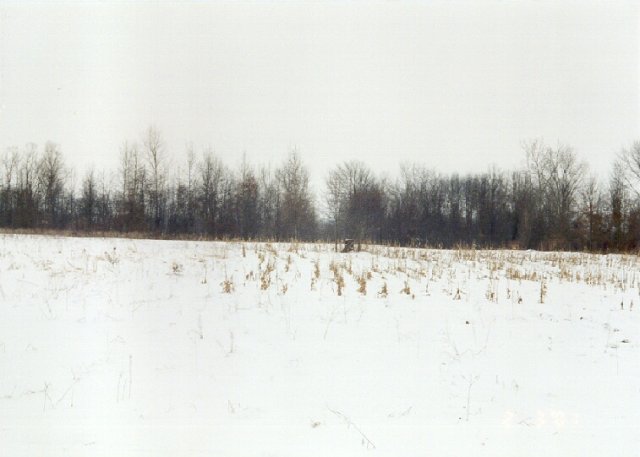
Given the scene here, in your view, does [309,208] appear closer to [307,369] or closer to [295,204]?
[295,204]

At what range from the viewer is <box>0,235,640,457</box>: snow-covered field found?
3.34m

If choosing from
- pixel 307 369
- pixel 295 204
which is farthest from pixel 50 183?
pixel 307 369

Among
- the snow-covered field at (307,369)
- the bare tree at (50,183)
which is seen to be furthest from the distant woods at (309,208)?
the snow-covered field at (307,369)

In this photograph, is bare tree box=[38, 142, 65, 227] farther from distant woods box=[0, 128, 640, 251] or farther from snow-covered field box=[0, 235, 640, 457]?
snow-covered field box=[0, 235, 640, 457]

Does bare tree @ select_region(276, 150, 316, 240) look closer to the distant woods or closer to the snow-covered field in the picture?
the distant woods

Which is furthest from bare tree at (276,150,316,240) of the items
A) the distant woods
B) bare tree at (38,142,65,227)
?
bare tree at (38,142,65,227)

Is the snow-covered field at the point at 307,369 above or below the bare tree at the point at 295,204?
below

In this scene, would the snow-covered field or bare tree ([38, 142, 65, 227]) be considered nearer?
the snow-covered field

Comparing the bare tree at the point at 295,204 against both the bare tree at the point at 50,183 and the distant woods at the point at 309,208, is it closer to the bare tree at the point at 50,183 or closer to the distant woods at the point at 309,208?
the distant woods at the point at 309,208

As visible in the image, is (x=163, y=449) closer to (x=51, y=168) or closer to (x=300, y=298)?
(x=300, y=298)

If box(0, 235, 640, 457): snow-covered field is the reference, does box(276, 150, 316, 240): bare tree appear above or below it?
above

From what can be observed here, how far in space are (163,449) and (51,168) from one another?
4787cm

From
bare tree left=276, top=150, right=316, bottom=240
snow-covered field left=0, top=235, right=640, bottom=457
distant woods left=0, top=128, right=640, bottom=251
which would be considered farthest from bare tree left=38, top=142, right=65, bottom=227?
snow-covered field left=0, top=235, right=640, bottom=457

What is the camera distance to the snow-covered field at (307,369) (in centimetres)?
334
